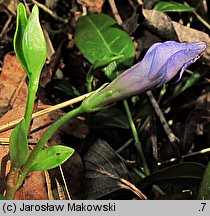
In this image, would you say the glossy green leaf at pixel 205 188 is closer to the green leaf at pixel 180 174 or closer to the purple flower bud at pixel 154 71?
the green leaf at pixel 180 174

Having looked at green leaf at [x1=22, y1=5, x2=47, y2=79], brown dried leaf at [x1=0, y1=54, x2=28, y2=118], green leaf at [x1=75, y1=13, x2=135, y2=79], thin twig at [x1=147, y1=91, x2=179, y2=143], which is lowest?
thin twig at [x1=147, y1=91, x2=179, y2=143]

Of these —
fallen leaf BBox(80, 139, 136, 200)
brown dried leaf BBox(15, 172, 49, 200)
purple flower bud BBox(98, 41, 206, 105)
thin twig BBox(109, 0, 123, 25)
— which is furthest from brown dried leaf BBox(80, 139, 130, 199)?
thin twig BBox(109, 0, 123, 25)

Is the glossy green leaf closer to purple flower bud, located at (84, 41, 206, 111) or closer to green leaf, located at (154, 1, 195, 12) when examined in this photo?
purple flower bud, located at (84, 41, 206, 111)

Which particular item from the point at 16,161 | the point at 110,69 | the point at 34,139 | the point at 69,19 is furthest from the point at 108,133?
the point at 16,161

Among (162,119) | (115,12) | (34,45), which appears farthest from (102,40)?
(34,45)
